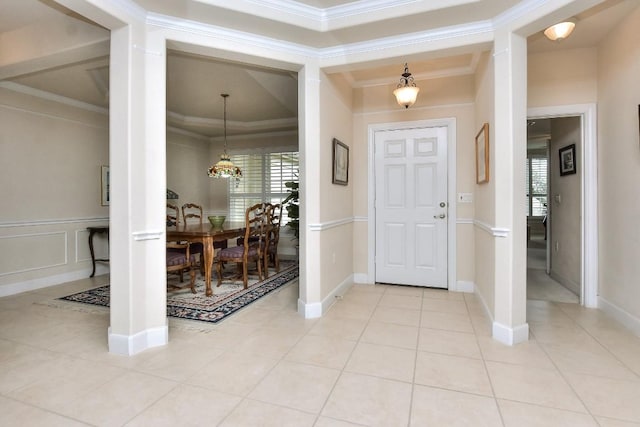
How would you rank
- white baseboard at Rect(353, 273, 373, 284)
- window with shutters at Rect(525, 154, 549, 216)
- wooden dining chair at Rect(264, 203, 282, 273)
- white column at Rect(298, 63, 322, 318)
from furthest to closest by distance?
window with shutters at Rect(525, 154, 549, 216)
wooden dining chair at Rect(264, 203, 282, 273)
white baseboard at Rect(353, 273, 373, 284)
white column at Rect(298, 63, 322, 318)

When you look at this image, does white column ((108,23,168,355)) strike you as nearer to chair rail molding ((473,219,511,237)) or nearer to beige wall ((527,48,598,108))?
chair rail molding ((473,219,511,237))

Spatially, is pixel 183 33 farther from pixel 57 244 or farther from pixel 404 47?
pixel 57 244

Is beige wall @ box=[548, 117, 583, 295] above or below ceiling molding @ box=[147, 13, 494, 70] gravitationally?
below

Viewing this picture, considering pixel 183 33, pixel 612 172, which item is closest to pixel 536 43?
pixel 612 172

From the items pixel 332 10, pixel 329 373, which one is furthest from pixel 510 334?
pixel 332 10

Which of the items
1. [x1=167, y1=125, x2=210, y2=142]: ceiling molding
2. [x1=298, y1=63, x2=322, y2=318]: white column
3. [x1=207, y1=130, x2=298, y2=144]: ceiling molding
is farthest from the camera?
[x1=207, y1=130, x2=298, y2=144]: ceiling molding

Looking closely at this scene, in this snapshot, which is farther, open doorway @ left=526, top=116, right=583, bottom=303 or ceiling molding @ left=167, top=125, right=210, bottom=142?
ceiling molding @ left=167, top=125, right=210, bottom=142

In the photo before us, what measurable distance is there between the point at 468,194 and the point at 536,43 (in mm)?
1561

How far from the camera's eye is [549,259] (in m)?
4.61

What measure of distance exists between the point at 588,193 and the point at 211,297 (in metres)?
3.93

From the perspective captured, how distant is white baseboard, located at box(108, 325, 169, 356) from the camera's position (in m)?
2.24

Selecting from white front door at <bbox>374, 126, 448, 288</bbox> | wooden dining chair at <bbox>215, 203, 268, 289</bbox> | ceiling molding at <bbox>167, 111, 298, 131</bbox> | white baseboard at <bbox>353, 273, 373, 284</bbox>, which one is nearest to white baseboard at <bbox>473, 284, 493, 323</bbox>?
white front door at <bbox>374, 126, 448, 288</bbox>

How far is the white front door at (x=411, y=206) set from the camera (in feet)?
12.7

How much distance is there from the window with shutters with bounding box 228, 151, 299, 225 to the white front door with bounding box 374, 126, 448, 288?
260 centimetres
